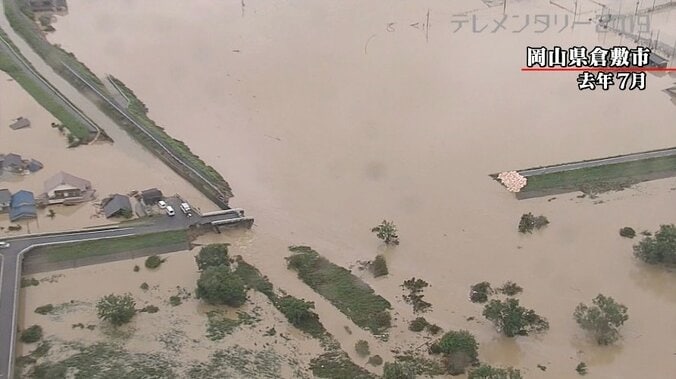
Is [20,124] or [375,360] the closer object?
[375,360]

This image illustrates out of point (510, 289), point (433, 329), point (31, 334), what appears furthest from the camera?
point (510, 289)

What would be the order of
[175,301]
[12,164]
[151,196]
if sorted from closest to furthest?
[175,301] < [151,196] < [12,164]

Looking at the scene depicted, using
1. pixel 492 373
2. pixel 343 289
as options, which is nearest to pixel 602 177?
pixel 343 289

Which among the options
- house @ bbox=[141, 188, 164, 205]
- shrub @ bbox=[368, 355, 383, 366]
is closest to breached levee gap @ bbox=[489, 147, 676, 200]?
shrub @ bbox=[368, 355, 383, 366]

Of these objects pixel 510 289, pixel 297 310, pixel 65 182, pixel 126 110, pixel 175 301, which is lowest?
pixel 297 310

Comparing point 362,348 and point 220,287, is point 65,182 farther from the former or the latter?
point 362,348

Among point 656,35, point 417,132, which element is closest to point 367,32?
point 417,132

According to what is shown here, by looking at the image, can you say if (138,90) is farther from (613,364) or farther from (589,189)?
(613,364)

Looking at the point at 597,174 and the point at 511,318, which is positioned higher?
the point at 597,174
